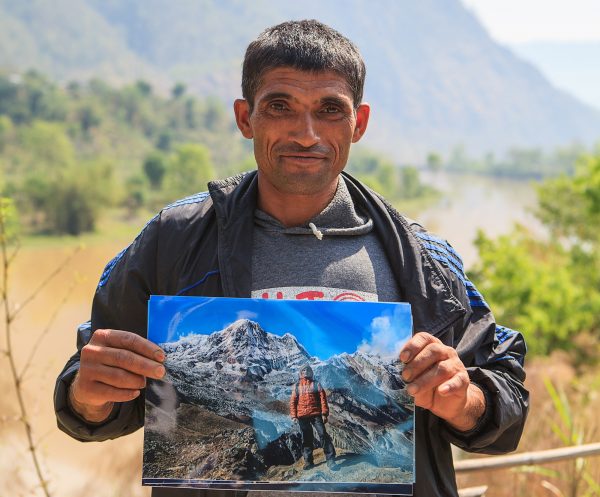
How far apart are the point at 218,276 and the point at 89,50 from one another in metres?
123

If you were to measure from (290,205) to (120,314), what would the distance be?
0.43m

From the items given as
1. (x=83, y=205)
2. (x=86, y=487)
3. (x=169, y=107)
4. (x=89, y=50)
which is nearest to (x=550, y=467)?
(x=86, y=487)

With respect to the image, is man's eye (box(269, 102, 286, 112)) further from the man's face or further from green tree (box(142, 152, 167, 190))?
green tree (box(142, 152, 167, 190))

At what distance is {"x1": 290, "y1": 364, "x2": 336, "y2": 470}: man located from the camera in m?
1.53

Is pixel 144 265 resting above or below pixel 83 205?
above

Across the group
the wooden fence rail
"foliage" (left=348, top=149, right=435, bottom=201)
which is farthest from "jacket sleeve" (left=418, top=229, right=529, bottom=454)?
"foliage" (left=348, top=149, right=435, bottom=201)

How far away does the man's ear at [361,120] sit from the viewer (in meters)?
1.74

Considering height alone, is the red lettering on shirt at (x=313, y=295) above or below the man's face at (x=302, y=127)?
below

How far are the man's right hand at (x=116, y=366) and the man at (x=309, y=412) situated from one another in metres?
0.27

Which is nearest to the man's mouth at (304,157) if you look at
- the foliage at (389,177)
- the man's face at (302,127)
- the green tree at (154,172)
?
the man's face at (302,127)

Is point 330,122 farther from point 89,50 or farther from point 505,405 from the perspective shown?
point 89,50

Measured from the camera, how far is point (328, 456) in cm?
153

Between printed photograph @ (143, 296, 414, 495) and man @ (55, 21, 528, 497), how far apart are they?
111 millimetres

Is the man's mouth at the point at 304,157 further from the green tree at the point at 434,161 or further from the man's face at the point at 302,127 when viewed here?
the green tree at the point at 434,161
